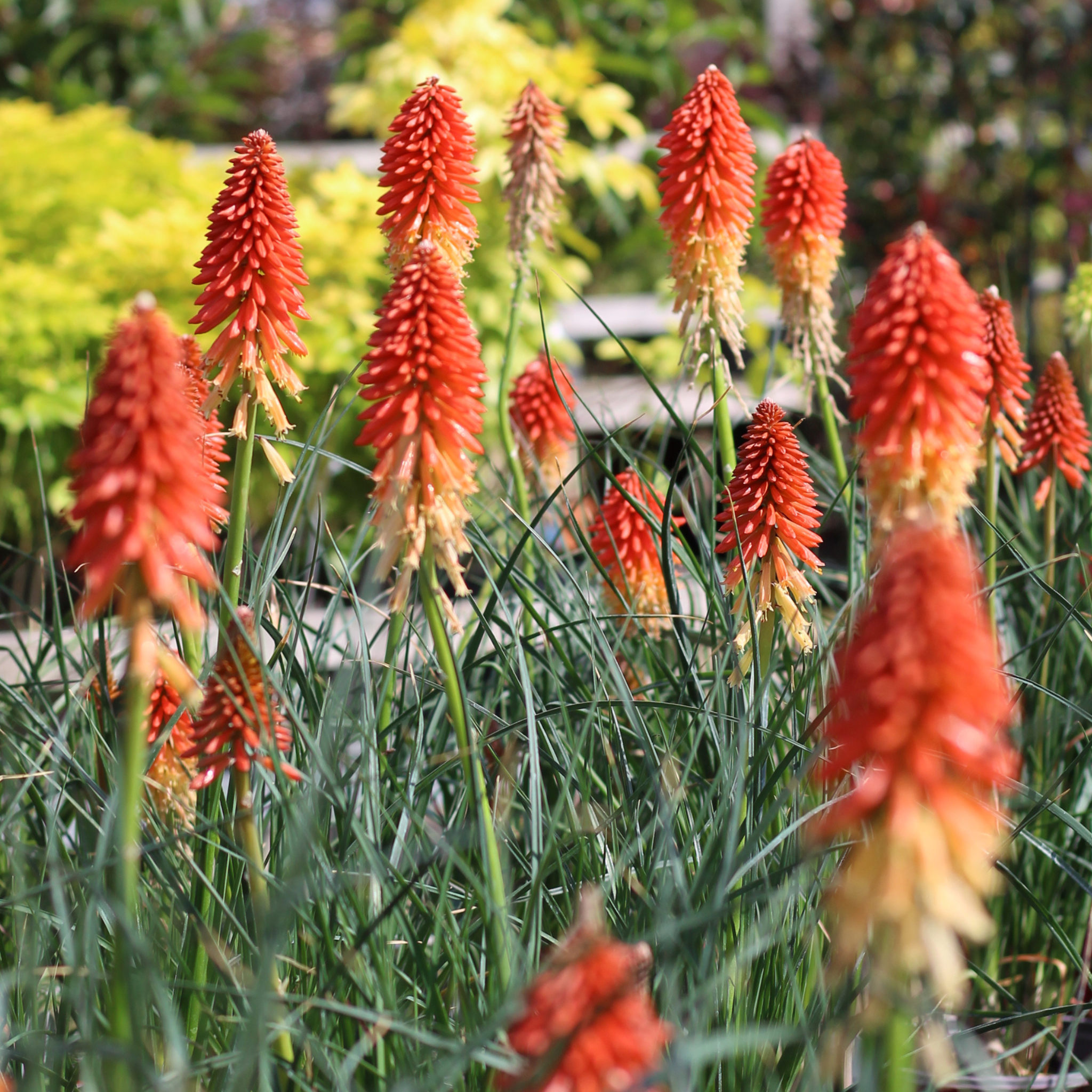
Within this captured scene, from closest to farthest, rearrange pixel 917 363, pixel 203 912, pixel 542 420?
pixel 917 363 → pixel 203 912 → pixel 542 420

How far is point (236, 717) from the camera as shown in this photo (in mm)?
1514

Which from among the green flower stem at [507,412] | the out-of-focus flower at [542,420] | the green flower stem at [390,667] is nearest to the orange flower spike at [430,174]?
the green flower stem at [507,412]

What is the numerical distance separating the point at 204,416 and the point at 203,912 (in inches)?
32.6

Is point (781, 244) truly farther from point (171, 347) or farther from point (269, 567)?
point (171, 347)

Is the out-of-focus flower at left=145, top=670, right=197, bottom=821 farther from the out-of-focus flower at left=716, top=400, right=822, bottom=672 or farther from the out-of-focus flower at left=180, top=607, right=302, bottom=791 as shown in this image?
the out-of-focus flower at left=716, top=400, right=822, bottom=672

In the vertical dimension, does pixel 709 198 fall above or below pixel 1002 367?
above

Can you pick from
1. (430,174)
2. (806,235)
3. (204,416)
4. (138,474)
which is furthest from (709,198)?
(138,474)

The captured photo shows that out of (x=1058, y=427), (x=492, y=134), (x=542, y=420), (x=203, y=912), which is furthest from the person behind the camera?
(x=492, y=134)

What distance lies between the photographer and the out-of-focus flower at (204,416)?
79.7 inches

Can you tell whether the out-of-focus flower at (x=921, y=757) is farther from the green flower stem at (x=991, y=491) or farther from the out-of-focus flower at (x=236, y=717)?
the green flower stem at (x=991, y=491)

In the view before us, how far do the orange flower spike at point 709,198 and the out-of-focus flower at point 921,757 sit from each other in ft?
5.00

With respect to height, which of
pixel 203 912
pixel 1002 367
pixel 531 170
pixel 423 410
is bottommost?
pixel 203 912

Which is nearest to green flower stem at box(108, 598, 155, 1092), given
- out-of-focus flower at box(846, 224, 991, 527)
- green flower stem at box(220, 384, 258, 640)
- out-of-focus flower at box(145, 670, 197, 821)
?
green flower stem at box(220, 384, 258, 640)

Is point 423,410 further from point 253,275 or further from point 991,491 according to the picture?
point 991,491
